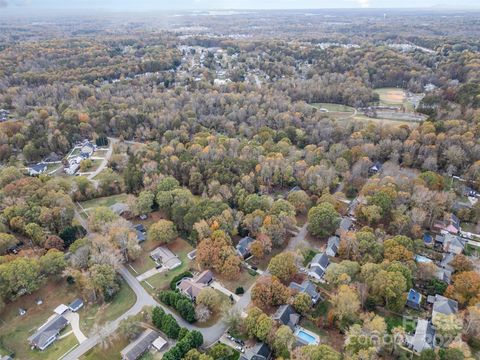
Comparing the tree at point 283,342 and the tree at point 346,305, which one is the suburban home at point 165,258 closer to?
the tree at point 283,342

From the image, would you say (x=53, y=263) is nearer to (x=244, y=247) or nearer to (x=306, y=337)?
(x=244, y=247)

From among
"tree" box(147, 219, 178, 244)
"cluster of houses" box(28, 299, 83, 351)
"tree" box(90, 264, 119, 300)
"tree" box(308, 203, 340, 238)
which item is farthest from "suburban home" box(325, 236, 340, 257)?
"cluster of houses" box(28, 299, 83, 351)

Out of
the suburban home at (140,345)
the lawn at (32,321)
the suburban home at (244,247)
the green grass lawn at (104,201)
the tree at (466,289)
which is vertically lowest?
the lawn at (32,321)

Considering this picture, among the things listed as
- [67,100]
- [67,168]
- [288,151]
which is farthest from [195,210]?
[67,100]

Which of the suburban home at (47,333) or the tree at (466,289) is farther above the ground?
the tree at (466,289)

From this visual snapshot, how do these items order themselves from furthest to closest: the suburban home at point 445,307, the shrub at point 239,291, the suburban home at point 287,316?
the shrub at point 239,291 → the suburban home at point 445,307 → the suburban home at point 287,316

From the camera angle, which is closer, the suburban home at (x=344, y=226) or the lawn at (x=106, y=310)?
the lawn at (x=106, y=310)

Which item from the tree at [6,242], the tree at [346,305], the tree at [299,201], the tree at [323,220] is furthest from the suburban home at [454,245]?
the tree at [6,242]

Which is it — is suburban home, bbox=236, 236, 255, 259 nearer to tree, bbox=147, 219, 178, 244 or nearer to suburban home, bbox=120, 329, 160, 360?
tree, bbox=147, 219, 178, 244
